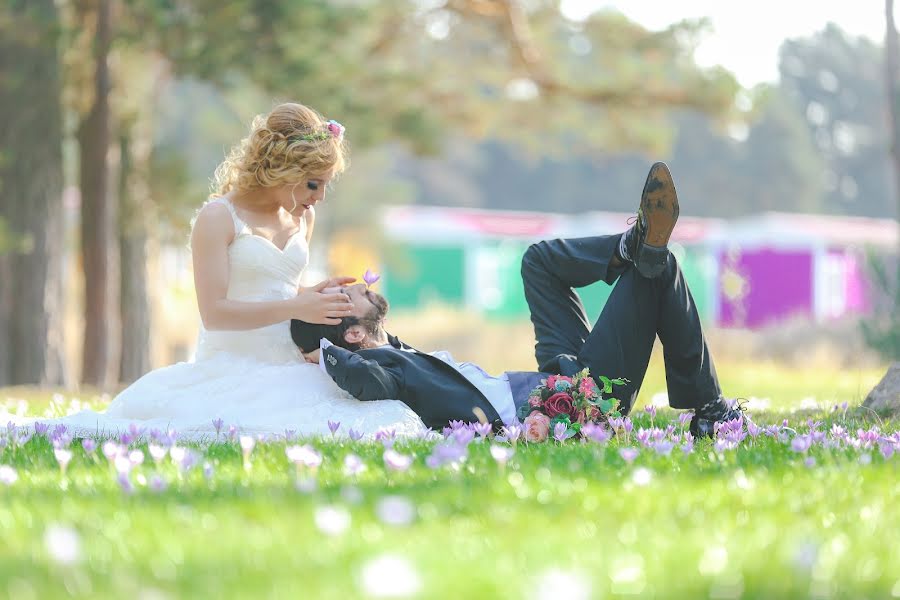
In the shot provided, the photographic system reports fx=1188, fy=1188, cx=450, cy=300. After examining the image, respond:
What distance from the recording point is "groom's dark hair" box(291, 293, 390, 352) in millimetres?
5082

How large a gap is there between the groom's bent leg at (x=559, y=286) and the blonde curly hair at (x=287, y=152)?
1007 mm

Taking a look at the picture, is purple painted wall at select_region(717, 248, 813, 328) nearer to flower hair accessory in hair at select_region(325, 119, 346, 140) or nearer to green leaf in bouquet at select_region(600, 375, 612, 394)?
flower hair accessory in hair at select_region(325, 119, 346, 140)

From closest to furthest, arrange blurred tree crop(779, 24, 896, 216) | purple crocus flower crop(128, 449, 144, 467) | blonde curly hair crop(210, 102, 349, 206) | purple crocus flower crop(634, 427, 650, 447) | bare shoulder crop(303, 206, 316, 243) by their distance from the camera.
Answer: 1. purple crocus flower crop(128, 449, 144, 467)
2. purple crocus flower crop(634, 427, 650, 447)
3. blonde curly hair crop(210, 102, 349, 206)
4. bare shoulder crop(303, 206, 316, 243)
5. blurred tree crop(779, 24, 896, 216)

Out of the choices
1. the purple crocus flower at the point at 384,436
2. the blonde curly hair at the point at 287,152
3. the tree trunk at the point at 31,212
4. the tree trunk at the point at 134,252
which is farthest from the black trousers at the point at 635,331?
the tree trunk at the point at 134,252

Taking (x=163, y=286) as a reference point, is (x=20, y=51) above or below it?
above

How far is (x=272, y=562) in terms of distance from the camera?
2217mm

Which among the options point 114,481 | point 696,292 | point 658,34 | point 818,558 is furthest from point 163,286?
point 818,558

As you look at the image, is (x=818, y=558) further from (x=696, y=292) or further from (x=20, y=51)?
(x=696, y=292)

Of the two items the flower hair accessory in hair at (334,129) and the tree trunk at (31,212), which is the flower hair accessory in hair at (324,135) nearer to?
the flower hair accessory in hair at (334,129)

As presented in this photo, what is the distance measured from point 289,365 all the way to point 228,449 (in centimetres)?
107

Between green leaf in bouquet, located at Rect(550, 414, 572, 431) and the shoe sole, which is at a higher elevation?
the shoe sole

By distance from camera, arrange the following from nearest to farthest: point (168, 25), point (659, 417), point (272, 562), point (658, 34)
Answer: point (272, 562) → point (659, 417) → point (168, 25) → point (658, 34)

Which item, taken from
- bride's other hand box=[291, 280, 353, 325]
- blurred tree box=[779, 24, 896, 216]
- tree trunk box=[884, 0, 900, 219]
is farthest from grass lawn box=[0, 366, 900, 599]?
blurred tree box=[779, 24, 896, 216]

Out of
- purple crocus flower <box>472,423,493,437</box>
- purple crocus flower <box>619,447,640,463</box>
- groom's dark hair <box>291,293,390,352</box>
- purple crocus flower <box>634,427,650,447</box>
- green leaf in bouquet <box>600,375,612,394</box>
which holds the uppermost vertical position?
groom's dark hair <box>291,293,390,352</box>
